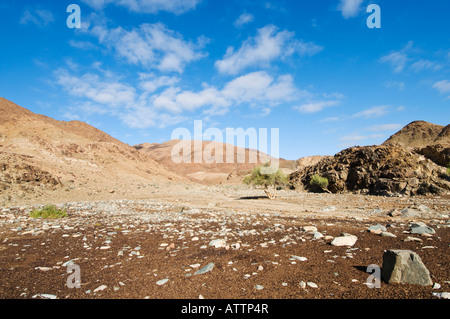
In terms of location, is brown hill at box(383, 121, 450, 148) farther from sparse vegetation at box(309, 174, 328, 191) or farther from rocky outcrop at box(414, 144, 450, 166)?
sparse vegetation at box(309, 174, 328, 191)

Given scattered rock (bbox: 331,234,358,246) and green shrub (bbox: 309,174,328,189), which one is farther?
green shrub (bbox: 309,174,328,189)

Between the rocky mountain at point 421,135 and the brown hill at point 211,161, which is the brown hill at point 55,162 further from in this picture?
the rocky mountain at point 421,135

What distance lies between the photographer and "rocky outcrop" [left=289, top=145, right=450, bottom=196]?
2438 centimetres

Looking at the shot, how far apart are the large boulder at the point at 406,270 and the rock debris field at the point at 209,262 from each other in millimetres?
113

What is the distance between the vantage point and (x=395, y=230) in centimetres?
805

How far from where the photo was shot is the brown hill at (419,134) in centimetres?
7971

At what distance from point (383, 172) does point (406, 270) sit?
1131 inches

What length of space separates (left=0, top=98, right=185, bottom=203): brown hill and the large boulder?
23.6m

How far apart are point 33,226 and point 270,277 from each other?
30.7 feet

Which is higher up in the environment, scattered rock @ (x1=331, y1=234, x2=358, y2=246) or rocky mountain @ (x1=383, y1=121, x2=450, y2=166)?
rocky mountain @ (x1=383, y1=121, x2=450, y2=166)

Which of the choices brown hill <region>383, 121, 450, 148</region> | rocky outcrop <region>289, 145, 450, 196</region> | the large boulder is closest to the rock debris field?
the large boulder

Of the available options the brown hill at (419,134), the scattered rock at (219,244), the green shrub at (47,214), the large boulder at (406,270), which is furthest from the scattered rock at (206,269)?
the brown hill at (419,134)

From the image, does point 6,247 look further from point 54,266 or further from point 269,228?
point 269,228

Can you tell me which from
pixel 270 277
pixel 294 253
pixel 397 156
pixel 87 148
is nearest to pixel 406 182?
pixel 397 156
